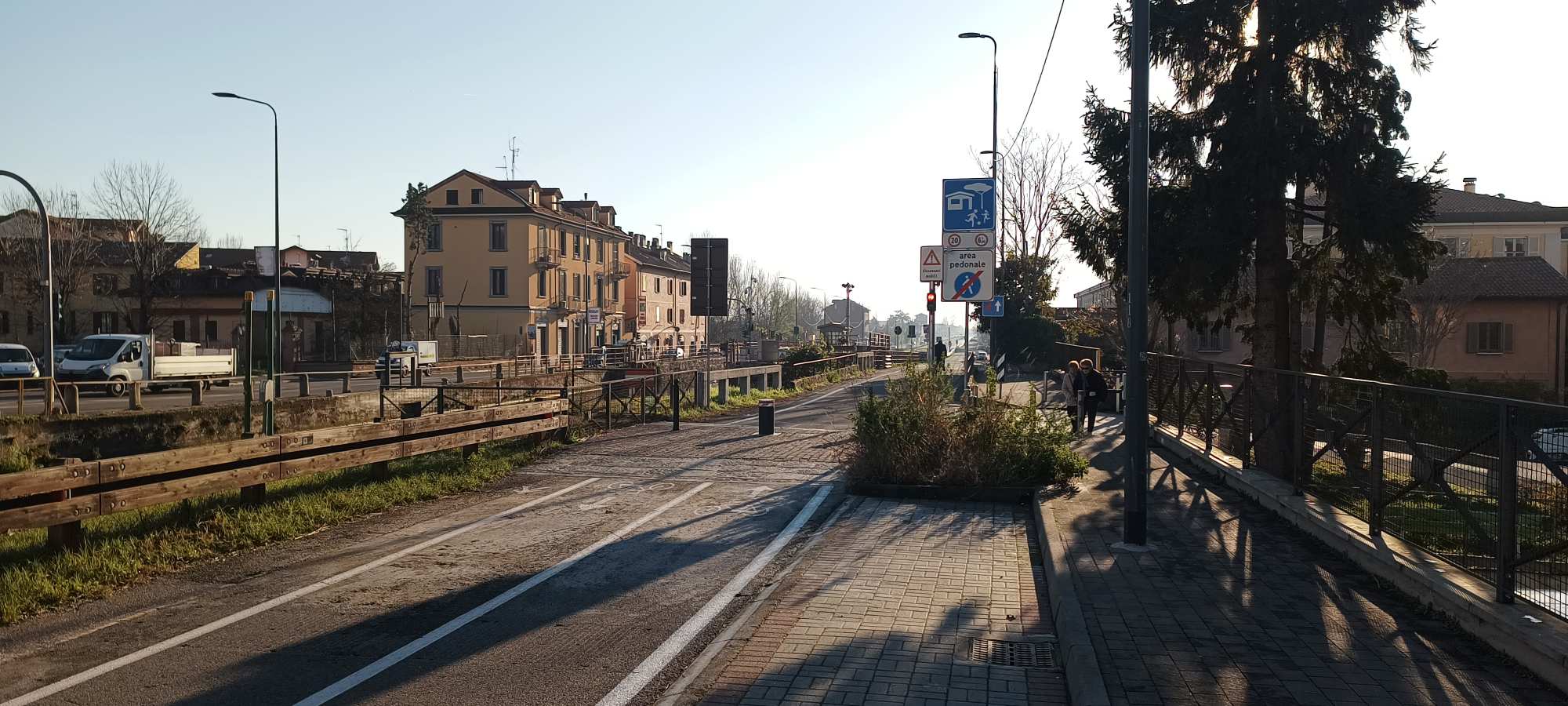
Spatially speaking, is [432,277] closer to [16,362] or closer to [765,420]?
[16,362]

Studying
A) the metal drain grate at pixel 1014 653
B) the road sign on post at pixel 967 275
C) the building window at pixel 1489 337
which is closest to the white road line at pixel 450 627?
the metal drain grate at pixel 1014 653

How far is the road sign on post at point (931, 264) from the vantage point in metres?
17.5

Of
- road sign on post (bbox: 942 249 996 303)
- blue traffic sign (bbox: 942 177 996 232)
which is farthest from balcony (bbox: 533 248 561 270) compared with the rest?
road sign on post (bbox: 942 249 996 303)

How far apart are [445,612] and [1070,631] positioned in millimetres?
4293

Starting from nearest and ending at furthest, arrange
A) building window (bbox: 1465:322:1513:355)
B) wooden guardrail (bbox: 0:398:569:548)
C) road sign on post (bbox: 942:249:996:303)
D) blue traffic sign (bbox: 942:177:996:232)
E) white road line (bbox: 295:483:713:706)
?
white road line (bbox: 295:483:713:706)
wooden guardrail (bbox: 0:398:569:548)
road sign on post (bbox: 942:249:996:303)
blue traffic sign (bbox: 942:177:996:232)
building window (bbox: 1465:322:1513:355)

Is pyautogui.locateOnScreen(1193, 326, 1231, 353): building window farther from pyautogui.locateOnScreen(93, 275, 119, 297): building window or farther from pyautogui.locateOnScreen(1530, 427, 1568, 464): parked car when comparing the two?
pyautogui.locateOnScreen(93, 275, 119, 297): building window

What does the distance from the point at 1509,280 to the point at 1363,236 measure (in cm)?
3488

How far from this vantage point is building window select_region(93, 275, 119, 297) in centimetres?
5475

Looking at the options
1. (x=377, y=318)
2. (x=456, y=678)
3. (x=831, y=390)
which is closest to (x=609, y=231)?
(x=377, y=318)

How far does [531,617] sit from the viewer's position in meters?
6.88

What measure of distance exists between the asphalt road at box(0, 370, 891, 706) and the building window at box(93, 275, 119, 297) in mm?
54683

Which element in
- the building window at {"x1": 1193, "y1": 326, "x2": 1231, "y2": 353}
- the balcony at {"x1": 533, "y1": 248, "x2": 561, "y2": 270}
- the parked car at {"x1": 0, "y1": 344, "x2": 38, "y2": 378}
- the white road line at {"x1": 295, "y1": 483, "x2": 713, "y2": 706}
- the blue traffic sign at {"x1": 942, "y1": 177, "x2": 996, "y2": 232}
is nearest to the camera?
the white road line at {"x1": 295, "y1": 483, "x2": 713, "y2": 706}

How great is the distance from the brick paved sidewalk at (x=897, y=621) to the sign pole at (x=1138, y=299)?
1150mm

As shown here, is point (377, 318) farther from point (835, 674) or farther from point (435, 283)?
point (835, 674)
